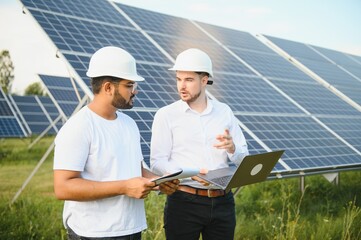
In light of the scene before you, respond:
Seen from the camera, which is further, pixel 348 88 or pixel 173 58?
pixel 348 88

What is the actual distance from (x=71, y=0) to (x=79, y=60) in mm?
2449

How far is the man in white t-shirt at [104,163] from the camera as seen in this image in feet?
8.85

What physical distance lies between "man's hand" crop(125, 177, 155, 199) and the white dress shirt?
3.43ft

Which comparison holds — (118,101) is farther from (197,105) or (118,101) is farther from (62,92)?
(62,92)

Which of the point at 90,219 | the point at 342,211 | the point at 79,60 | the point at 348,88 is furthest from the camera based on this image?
the point at 348,88

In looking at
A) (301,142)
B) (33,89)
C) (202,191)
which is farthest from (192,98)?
(33,89)

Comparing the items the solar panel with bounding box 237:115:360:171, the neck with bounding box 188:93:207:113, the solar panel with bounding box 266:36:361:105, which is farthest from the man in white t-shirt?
the solar panel with bounding box 266:36:361:105

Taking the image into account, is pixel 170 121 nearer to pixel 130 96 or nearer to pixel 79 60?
pixel 130 96

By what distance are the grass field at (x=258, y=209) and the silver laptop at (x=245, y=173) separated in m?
1.06

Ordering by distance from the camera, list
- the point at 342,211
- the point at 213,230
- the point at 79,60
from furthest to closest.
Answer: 1. the point at 342,211
2. the point at 79,60
3. the point at 213,230

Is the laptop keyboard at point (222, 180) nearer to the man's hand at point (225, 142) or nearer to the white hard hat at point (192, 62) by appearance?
the man's hand at point (225, 142)

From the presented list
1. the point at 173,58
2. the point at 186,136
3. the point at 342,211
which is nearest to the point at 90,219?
the point at 186,136

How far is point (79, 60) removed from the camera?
6.16 meters

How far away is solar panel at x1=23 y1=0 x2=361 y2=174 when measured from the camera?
6.49 metres
